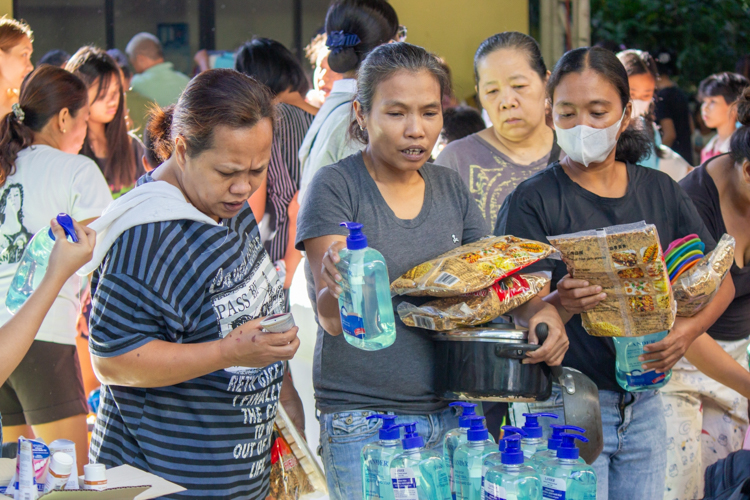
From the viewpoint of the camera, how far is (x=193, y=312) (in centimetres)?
192

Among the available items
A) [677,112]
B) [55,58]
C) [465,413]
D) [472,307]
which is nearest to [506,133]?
[472,307]

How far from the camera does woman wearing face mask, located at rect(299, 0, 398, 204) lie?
3250 millimetres

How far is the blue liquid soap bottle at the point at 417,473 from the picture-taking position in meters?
1.81

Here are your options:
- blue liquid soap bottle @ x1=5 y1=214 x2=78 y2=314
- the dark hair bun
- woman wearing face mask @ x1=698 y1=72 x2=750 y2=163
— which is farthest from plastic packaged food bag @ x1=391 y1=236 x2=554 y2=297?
woman wearing face mask @ x1=698 y1=72 x2=750 y2=163

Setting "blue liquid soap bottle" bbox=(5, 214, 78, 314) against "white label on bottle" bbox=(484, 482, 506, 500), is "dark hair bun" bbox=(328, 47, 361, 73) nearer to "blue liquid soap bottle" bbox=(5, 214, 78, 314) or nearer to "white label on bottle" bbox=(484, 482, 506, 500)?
"blue liquid soap bottle" bbox=(5, 214, 78, 314)

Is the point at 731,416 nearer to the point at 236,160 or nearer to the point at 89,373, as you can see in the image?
the point at 236,160

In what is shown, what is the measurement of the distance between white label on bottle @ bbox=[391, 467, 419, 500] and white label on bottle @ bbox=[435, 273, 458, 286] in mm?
479

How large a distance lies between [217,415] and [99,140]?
10.3 feet

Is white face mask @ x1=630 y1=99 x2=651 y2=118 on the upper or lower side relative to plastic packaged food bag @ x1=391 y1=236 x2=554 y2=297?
upper

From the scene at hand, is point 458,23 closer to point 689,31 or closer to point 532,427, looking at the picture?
point 532,427

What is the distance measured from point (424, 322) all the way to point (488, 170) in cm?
135

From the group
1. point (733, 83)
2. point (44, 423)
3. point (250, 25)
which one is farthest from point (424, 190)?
point (733, 83)

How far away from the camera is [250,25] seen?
543cm

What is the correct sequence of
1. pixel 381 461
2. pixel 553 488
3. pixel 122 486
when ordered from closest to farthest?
pixel 122 486 < pixel 553 488 < pixel 381 461
